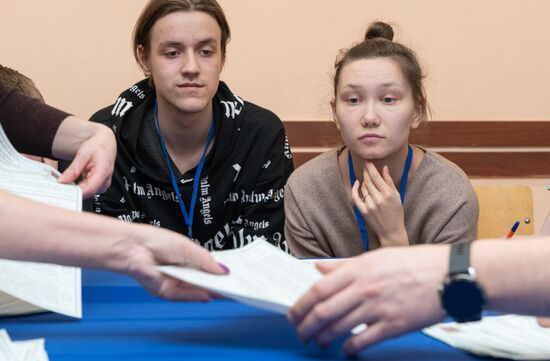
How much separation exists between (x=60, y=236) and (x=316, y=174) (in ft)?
4.24

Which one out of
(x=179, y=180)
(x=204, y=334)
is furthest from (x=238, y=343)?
(x=179, y=180)

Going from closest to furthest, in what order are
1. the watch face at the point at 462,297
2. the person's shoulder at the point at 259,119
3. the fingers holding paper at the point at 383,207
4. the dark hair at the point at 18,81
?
the watch face at the point at 462,297, the fingers holding paper at the point at 383,207, the dark hair at the point at 18,81, the person's shoulder at the point at 259,119

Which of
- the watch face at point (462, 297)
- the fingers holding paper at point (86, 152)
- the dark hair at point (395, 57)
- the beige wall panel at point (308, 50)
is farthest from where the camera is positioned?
the beige wall panel at point (308, 50)

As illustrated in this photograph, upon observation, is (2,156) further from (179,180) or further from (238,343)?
(179,180)

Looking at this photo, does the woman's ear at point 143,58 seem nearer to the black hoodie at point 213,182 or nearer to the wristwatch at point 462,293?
the black hoodie at point 213,182

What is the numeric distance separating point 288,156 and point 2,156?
143 centimetres

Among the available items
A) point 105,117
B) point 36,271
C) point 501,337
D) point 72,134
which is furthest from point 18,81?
Result: point 501,337

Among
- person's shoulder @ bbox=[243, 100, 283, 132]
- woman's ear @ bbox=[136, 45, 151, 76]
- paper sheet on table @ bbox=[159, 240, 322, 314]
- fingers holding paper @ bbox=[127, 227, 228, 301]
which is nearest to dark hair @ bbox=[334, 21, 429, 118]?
person's shoulder @ bbox=[243, 100, 283, 132]

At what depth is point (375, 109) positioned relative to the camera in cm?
197

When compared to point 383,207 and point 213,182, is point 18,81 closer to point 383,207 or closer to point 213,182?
point 213,182

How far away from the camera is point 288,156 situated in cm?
253

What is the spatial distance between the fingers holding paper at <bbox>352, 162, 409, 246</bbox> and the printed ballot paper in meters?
0.96

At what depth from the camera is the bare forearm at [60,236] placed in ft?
2.86

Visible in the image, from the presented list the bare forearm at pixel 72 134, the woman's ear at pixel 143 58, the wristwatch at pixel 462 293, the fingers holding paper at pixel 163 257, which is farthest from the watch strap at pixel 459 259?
the woman's ear at pixel 143 58
